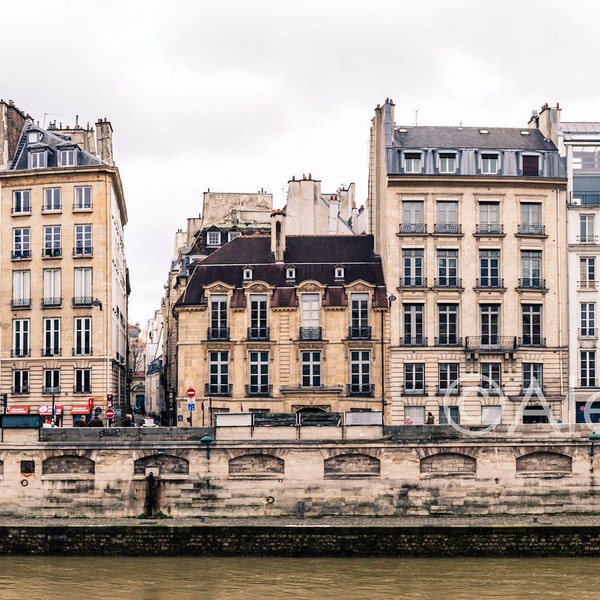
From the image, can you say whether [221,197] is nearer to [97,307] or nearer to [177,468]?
[97,307]

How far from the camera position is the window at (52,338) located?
182ft

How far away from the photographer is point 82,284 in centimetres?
5603

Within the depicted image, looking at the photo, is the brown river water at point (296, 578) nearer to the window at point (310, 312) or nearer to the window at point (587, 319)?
the window at point (310, 312)

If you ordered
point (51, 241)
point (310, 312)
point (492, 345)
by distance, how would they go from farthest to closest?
point (51, 241) → point (310, 312) → point (492, 345)

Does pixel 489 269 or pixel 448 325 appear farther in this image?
pixel 489 269

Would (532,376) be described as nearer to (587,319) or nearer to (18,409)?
(587,319)

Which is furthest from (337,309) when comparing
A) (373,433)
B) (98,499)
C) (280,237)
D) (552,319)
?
(98,499)

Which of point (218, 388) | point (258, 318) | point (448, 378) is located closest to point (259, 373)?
point (218, 388)

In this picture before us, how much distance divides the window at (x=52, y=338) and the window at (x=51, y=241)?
124 inches

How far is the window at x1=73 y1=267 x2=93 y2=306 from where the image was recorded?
5584 centimetres

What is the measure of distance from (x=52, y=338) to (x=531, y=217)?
76.5 feet

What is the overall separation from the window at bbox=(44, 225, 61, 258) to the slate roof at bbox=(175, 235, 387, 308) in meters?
6.22

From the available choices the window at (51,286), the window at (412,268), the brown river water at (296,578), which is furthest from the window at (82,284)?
the brown river water at (296,578)

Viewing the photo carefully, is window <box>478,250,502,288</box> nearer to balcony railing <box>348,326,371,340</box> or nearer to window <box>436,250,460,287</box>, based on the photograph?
window <box>436,250,460,287</box>
